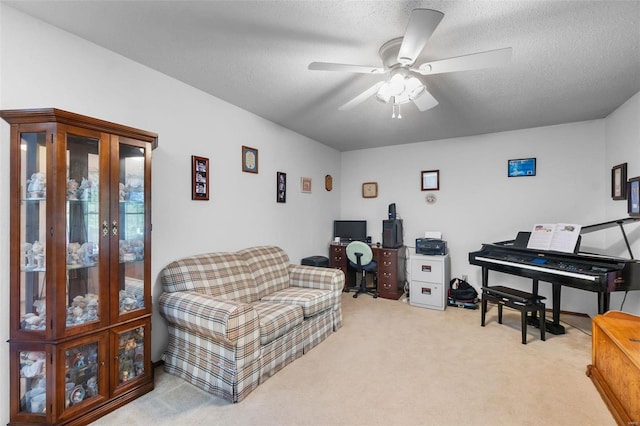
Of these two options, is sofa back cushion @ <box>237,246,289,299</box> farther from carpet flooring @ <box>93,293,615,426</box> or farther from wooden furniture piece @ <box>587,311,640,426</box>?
wooden furniture piece @ <box>587,311,640,426</box>

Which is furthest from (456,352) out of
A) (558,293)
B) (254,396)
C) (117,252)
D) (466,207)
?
(117,252)

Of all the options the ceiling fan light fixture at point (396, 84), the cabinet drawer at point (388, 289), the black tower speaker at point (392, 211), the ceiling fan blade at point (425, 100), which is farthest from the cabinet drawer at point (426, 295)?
the ceiling fan light fixture at point (396, 84)

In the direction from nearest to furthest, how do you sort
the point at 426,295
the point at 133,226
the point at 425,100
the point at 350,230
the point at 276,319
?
1. the point at 133,226
2. the point at 425,100
3. the point at 276,319
4. the point at 426,295
5. the point at 350,230

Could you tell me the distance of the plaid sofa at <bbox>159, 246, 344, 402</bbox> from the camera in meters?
1.94

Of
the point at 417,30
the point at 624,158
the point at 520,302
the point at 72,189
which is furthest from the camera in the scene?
the point at 624,158

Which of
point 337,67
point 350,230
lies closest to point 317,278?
point 350,230

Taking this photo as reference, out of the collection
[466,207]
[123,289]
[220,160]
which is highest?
[220,160]

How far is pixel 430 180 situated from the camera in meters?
4.46

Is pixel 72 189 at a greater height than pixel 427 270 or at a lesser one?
greater

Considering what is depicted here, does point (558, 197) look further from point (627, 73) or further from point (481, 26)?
point (481, 26)

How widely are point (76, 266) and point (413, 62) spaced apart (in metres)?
2.39

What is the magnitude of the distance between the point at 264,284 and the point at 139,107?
76.4 inches

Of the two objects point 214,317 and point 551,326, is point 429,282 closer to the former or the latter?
point 551,326

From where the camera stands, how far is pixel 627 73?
2270mm
